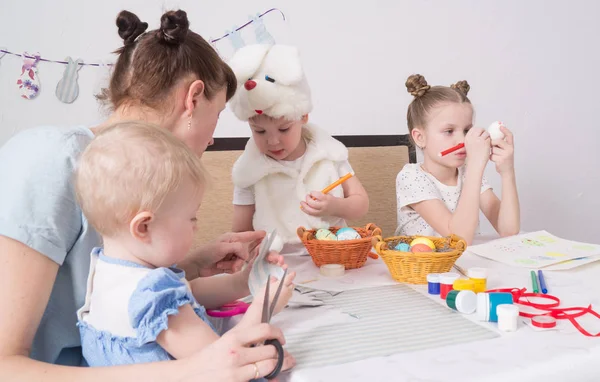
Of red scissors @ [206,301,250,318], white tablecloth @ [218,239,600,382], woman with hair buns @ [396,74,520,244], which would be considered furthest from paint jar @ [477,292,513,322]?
woman with hair buns @ [396,74,520,244]

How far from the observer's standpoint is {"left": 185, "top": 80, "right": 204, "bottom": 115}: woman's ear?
1087mm

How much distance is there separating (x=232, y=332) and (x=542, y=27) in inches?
105

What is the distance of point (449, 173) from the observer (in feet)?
5.89

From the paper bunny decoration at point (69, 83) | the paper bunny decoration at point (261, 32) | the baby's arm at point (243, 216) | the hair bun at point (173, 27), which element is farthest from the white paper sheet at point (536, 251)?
the paper bunny decoration at point (69, 83)

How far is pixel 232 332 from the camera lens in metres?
0.71

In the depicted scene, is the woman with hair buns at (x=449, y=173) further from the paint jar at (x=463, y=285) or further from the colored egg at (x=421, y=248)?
the paint jar at (x=463, y=285)

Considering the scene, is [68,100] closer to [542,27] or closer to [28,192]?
[28,192]

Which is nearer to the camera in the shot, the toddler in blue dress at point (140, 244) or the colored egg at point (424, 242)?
the toddler in blue dress at point (140, 244)

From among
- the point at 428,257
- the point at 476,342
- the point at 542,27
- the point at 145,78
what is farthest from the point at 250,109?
the point at 542,27

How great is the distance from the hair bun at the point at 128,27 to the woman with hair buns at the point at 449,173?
3.07 feet

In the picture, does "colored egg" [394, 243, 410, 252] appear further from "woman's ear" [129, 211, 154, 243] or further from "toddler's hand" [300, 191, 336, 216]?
"woman's ear" [129, 211, 154, 243]

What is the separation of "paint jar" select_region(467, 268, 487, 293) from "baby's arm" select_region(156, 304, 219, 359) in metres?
0.48

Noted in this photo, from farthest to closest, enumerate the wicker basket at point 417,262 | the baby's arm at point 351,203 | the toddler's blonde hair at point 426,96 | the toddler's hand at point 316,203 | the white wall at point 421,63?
the white wall at point 421,63 < the toddler's blonde hair at point 426,96 < the baby's arm at point 351,203 < the toddler's hand at point 316,203 < the wicker basket at point 417,262

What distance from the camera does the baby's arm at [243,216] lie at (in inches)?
69.8
